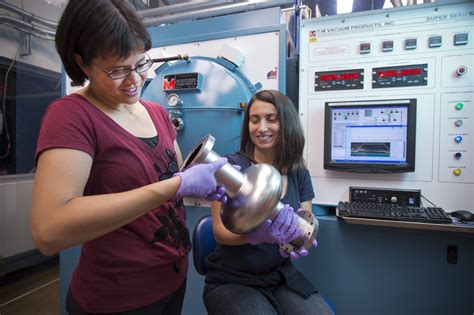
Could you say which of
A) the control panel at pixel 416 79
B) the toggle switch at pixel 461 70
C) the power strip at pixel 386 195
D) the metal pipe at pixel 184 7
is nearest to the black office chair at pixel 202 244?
the power strip at pixel 386 195

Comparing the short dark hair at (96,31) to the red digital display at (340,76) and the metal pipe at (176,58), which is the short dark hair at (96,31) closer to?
the metal pipe at (176,58)

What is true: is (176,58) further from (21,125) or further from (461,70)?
(21,125)

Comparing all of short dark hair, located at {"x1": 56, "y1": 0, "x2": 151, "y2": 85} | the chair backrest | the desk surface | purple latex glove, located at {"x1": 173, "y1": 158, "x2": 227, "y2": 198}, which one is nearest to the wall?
the chair backrest

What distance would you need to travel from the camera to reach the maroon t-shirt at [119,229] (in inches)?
25.9

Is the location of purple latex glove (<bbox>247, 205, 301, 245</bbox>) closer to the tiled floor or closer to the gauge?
the gauge

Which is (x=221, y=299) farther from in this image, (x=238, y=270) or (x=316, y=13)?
(x=316, y=13)

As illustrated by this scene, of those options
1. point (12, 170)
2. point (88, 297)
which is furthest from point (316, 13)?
point (12, 170)

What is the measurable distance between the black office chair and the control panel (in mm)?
700

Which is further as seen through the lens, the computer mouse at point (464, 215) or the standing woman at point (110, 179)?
the computer mouse at point (464, 215)

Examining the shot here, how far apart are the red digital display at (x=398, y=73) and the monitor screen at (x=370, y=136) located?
143mm

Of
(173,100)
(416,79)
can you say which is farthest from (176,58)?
(416,79)

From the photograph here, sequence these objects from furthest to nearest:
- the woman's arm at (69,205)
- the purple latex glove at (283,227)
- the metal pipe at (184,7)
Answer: the metal pipe at (184,7) < the purple latex glove at (283,227) < the woman's arm at (69,205)

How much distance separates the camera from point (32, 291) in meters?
2.46

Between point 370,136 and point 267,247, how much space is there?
2.80 feet
